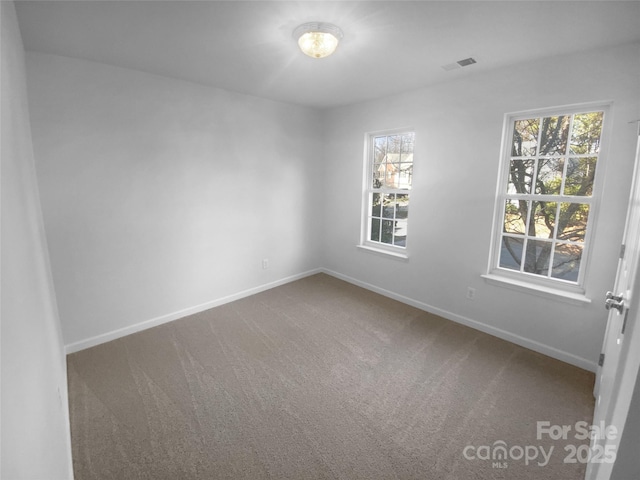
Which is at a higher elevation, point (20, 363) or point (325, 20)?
point (325, 20)

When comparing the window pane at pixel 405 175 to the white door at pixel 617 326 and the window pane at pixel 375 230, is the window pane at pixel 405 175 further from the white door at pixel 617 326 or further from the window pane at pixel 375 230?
the white door at pixel 617 326

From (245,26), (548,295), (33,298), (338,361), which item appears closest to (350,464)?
(338,361)

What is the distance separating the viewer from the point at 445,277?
3.25 meters

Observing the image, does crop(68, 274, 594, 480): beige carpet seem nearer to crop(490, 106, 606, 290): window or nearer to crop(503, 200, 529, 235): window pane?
crop(490, 106, 606, 290): window

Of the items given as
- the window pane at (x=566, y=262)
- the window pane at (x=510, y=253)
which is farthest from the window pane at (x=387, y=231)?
the window pane at (x=566, y=262)

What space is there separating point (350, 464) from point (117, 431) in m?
1.42

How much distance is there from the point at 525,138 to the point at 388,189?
1.50 metres

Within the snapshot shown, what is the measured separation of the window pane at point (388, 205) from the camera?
382 centimetres

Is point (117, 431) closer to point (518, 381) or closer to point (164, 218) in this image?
point (164, 218)

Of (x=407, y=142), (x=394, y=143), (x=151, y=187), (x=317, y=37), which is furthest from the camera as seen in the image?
(x=394, y=143)

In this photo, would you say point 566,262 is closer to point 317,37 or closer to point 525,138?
point 525,138

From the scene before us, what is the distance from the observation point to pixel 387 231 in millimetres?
3934

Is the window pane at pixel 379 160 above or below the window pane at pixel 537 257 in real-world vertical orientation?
above

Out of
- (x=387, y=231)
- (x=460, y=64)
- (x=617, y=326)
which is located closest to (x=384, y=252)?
(x=387, y=231)
